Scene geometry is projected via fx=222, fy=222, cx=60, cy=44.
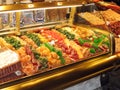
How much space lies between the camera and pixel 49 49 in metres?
2.61

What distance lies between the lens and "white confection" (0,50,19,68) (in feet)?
7.11

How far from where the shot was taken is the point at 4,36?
9.12 ft

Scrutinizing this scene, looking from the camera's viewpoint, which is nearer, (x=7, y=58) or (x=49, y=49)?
(x=7, y=58)

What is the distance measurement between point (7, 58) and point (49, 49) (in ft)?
1.85

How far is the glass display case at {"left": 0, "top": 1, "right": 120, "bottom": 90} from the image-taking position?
223 centimetres

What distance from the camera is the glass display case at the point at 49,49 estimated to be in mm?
2227

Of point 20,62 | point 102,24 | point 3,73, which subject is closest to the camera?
point 3,73

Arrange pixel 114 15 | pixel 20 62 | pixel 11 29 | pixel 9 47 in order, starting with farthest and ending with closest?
pixel 114 15 → pixel 11 29 → pixel 9 47 → pixel 20 62

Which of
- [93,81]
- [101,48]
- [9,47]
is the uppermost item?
[9,47]

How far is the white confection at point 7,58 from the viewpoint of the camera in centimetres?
217

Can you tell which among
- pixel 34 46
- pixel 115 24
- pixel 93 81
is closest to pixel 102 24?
pixel 115 24

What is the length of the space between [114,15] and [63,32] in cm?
183

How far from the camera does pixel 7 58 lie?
7.28ft

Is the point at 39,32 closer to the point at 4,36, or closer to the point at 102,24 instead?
the point at 4,36
